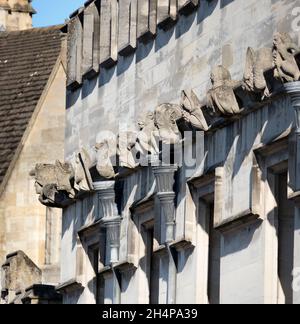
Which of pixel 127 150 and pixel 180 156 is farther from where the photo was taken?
pixel 127 150

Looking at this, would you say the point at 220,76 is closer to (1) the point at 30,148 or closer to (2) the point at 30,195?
(2) the point at 30,195

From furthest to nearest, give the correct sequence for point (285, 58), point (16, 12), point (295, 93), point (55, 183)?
point (16, 12), point (55, 183), point (285, 58), point (295, 93)

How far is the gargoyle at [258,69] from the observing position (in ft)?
140

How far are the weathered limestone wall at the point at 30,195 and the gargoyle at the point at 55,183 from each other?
11.8 m

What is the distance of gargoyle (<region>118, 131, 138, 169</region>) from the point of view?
4919 cm

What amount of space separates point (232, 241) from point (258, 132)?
70.7 inches

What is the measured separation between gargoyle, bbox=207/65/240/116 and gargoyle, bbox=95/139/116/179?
20.1ft

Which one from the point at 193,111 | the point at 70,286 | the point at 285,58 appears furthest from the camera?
the point at 70,286

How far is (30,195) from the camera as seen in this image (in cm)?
6756

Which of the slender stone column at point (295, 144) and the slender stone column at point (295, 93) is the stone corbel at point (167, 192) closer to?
the slender stone column at point (295, 144)

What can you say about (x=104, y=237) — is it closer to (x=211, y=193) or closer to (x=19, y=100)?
(x=211, y=193)

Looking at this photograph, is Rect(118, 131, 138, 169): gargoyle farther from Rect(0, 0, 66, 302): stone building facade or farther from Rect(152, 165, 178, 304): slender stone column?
Rect(0, 0, 66, 302): stone building facade

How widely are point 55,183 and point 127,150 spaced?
4.60 m

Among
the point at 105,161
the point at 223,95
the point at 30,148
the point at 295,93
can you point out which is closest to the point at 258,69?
the point at 295,93
